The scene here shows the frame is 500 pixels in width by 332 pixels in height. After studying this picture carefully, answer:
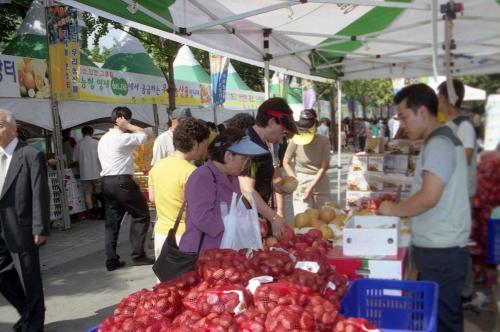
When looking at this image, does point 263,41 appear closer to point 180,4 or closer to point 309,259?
point 180,4

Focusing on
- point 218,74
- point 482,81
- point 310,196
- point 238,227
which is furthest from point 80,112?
point 482,81

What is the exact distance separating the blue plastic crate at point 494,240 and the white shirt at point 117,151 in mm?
4273

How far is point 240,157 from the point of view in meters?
2.92

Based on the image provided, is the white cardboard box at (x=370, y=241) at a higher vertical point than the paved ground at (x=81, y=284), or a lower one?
higher

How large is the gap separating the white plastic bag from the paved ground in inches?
98.8

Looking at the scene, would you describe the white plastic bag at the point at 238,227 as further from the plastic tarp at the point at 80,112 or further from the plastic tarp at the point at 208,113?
the plastic tarp at the point at 208,113

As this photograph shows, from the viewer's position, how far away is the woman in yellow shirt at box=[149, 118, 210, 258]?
388cm

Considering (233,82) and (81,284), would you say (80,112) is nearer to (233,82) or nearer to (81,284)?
(81,284)

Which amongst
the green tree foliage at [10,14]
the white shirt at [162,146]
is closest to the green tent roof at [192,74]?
the green tree foliage at [10,14]

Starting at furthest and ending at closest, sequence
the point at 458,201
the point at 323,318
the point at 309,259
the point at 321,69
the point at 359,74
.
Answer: the point at 359,74 → the point at 321,69 → the point at 458,201 → the point at 309,259 → the point at 323,318

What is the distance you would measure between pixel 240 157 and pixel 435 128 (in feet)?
4.00

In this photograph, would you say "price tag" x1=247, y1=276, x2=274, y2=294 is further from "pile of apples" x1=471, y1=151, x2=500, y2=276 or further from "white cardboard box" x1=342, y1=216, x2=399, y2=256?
"pile of apples" x1=471, y1=151, x2=500, y2=276

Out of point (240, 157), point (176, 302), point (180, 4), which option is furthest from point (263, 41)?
point (176, 302)

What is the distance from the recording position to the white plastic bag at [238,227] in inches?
115
